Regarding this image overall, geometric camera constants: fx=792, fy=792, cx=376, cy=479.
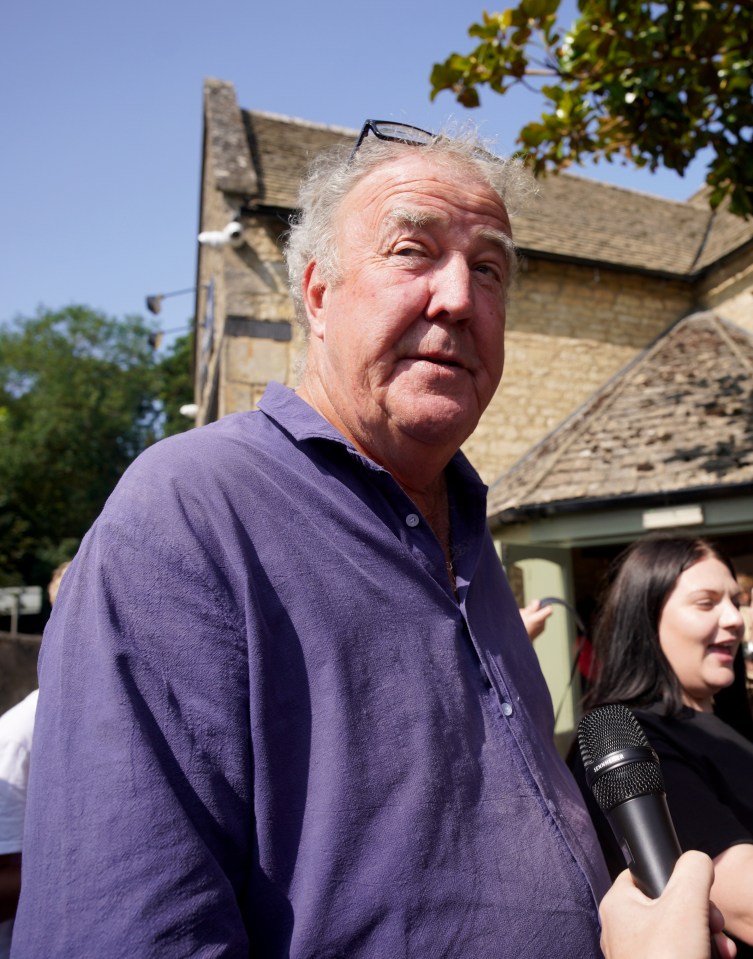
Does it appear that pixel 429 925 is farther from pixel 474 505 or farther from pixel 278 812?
pixel 474 505

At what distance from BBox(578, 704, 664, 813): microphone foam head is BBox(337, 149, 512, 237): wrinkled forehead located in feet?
3.23

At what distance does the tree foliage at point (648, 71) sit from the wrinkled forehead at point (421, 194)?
3.20 meters

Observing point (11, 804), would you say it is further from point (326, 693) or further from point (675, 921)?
point (675, 921)

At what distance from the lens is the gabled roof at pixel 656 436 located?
291 inches

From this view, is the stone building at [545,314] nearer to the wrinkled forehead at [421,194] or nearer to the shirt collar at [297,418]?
the wrinkled forehead at [421,194]

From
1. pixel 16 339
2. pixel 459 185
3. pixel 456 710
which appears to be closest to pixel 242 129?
pixel 459 185

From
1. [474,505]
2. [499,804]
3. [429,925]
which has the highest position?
[474,505]

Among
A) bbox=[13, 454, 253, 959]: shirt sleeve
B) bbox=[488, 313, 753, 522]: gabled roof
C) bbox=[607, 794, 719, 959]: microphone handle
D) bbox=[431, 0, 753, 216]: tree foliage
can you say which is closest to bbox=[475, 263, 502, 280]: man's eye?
bbox=[13, 454, 253, 959]: shirt sleeve

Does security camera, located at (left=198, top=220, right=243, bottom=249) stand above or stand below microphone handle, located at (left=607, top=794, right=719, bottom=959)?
above

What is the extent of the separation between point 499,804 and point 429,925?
22cm

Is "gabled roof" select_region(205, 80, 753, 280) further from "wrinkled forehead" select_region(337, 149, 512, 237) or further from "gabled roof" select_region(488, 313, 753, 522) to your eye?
"wrinkled forehead" select_region(337, 149, 512, 237)

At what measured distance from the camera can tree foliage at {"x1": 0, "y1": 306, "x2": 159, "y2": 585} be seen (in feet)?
99.9

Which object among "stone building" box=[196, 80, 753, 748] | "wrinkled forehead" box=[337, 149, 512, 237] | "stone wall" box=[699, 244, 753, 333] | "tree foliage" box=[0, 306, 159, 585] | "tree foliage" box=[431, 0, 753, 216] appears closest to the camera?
"wrinkled forehead" box=[337, 149, 512, 237]

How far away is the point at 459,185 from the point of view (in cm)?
159
